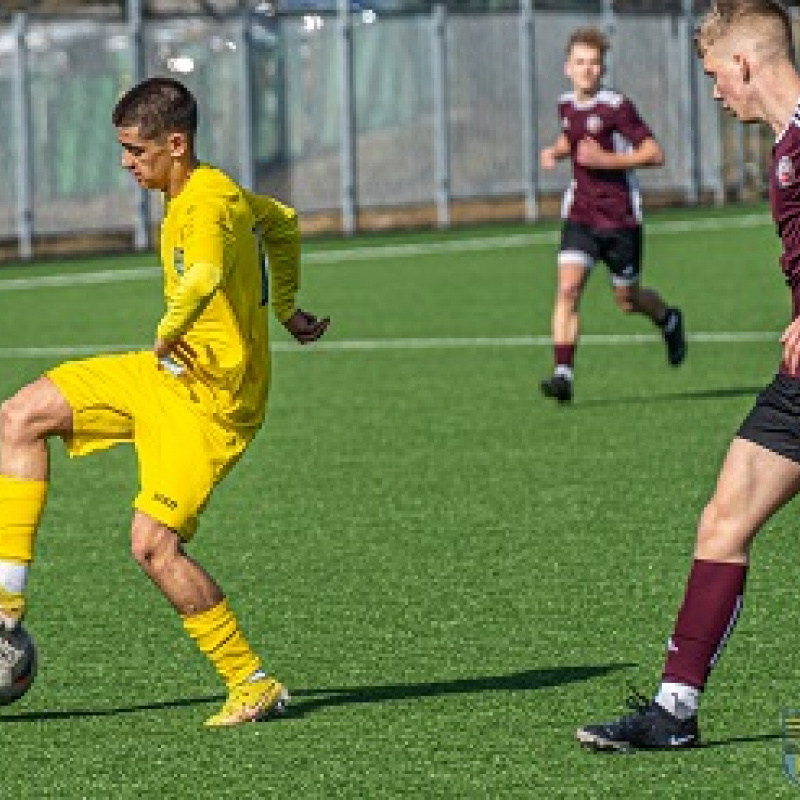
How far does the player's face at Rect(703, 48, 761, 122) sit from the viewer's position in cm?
698

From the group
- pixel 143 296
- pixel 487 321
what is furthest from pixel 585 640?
pixel 143 296

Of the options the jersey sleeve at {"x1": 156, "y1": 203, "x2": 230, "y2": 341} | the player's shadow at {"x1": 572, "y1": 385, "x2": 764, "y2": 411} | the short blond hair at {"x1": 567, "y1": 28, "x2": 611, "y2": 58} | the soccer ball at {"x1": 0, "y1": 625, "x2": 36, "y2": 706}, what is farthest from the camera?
the player's shadow at {"x1": 572, "y1": 385, "x2": 764, "y2": 411}

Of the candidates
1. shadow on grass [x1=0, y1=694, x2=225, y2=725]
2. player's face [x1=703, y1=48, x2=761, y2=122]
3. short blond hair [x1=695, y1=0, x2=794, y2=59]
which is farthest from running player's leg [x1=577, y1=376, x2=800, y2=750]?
shadow on grass [x1=0, y1=694, x2=225, y2=725]

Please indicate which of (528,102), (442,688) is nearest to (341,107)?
(528,102)

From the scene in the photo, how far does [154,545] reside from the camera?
307 inches

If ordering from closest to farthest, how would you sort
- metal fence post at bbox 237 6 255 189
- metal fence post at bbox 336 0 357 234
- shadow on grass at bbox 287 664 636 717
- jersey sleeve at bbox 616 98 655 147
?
1. shadow on grass at bbox 287 664 636 717
2. jersey sleeve at bbox 616 98 655 147
3. metal fence post at bbox 237 6 255 189
4. metal fence post at bbox 336 0 357 234

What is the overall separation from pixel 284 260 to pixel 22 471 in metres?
1.11

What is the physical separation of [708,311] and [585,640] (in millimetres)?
13036

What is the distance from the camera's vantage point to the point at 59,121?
33.1m

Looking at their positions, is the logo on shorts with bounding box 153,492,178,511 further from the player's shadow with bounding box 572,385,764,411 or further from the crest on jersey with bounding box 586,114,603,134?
the crest on jersey with bounding box 586,114,603,134

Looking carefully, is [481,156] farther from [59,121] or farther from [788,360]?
[788,360]

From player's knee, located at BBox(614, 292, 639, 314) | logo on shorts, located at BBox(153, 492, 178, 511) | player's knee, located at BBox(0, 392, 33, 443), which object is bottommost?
player's knee, located at BBox(614, 292, 639, 314)

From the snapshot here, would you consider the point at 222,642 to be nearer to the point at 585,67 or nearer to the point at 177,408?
the point at 177,408

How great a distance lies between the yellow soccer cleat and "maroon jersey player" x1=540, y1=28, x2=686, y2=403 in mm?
8008
